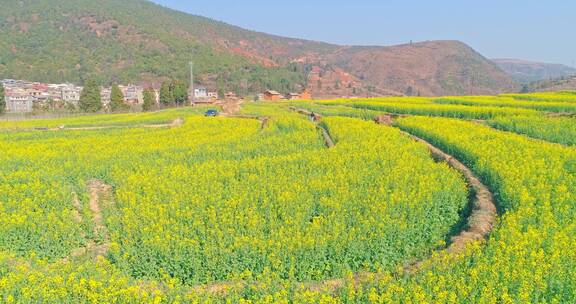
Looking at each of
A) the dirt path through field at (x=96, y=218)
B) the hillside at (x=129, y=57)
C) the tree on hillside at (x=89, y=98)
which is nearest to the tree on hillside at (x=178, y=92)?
the tree on hillside at (x=89, y=98)

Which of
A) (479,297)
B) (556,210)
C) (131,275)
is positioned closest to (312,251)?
(479,297)

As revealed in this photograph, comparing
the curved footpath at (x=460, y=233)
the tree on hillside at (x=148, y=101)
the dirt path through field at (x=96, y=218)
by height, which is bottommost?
the dirt path through field at (x=96, y=218)

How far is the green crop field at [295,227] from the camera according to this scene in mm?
6653

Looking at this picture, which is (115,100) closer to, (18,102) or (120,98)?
(120,98)

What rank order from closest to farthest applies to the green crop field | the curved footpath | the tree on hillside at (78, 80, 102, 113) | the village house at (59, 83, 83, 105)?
the green crop field < the curved footpath < the tree on hillside at (78, 80, 102, 113) < the village house at (59, 83, 83, 105)

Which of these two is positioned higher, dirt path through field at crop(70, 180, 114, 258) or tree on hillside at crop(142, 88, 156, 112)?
tree on hillside at crop(142, 88, 156, 112)

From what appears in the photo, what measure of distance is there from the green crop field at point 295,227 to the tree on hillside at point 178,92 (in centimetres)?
5328

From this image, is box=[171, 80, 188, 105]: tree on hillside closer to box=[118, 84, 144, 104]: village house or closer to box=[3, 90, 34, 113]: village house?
box=[118, 84, 144, 104]: village house

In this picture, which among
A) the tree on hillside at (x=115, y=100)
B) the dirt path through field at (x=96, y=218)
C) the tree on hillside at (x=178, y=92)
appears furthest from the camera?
the tree on hillside at (x=178, y=92)

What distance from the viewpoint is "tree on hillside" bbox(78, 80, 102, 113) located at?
2324 inches

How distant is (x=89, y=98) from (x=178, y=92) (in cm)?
1508

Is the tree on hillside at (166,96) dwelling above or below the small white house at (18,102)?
above

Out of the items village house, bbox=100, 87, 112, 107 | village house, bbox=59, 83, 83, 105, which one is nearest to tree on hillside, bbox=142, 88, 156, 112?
village house, bbox=100, 87, 112, 107

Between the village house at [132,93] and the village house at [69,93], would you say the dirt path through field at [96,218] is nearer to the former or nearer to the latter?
the village house at [132,93]
